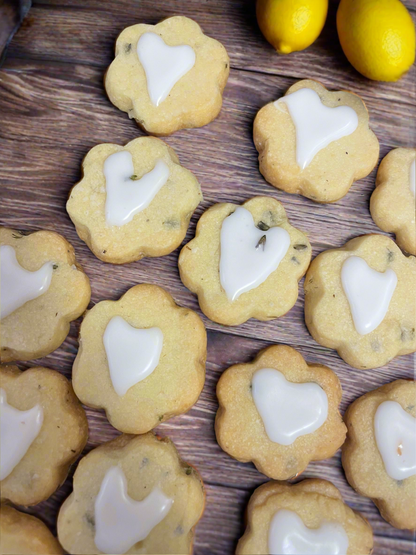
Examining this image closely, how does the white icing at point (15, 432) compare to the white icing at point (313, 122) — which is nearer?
the white icing at point (15, 432)

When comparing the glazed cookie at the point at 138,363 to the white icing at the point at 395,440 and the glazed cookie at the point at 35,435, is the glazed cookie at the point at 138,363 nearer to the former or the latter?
the glazed cookie at the point at 35,435

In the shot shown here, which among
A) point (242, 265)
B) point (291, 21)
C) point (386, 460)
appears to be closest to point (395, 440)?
point (386, 460)

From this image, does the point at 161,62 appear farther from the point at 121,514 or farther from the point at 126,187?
the point at 121,514

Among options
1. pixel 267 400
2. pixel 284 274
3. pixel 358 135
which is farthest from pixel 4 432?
pixel 358 135

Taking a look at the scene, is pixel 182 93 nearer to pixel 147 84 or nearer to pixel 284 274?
pixel 147 84

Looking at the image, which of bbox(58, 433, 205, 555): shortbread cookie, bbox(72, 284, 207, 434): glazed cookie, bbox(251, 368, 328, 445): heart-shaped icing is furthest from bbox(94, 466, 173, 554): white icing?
bbox(251, 368, 328, 445): heart-shaped icing

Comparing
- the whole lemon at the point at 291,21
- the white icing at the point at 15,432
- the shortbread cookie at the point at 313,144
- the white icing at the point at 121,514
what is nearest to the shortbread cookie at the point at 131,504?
the white icing at the point at 121,514
